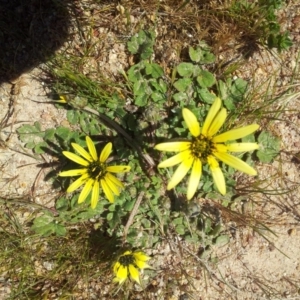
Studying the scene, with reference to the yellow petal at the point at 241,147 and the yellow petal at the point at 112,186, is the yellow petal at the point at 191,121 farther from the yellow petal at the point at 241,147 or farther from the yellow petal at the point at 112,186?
the yellow petal at the point at 112,186

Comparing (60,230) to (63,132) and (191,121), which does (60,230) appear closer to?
(63,132)

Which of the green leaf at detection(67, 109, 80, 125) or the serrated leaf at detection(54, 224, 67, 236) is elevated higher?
the green leaf at detection(67, 109, 80, 125)

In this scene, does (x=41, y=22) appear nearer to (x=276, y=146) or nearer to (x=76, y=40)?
(x=76, y=40)

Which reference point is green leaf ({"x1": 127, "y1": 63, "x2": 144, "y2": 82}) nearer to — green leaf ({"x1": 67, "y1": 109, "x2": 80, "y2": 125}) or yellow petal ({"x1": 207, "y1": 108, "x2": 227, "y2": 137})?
green leaf ({"x1": 67, "y1": 109, "x2": 80, "y2": 125})

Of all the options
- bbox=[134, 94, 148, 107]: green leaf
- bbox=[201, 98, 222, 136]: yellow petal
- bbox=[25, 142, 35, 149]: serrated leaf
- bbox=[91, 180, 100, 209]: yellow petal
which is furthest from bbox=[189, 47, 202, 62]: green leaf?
bbox=[25, 142, 35, 149]: serrated leaf

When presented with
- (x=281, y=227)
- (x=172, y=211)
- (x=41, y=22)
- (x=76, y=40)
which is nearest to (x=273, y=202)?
(x=281, y=227)

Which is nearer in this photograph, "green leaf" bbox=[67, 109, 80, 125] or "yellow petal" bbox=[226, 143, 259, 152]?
"yellow petal" bbox=[226, 143, 259, 152]

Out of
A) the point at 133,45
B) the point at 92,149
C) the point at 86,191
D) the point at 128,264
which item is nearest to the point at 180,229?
the point at 128,264
